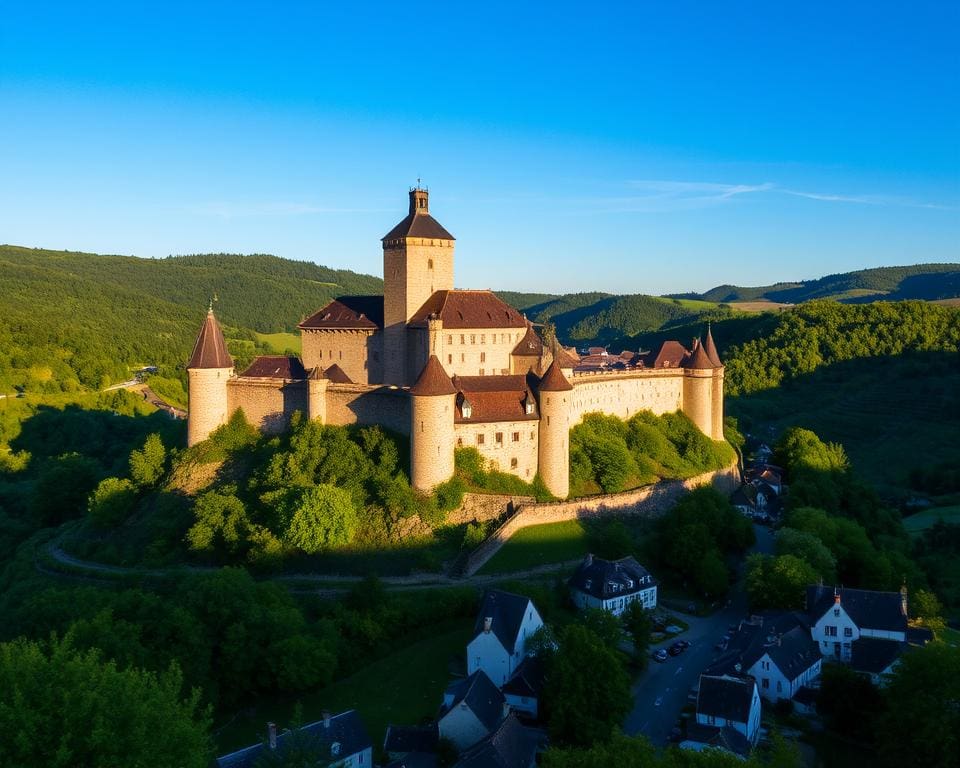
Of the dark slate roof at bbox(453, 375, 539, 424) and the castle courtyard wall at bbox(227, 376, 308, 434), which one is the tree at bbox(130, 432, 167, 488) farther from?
the dark slate roof at bbox(453, 375, 539, 424)

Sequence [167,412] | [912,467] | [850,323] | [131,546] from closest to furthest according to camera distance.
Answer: [131,546] < [912,467] < [167,412] < [850,323]

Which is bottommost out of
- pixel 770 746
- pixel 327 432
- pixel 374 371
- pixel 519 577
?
pixel 770 746

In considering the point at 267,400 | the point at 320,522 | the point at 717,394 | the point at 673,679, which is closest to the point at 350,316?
the point at 267,400

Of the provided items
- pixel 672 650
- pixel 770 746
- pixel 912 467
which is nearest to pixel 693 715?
pixel 770 746

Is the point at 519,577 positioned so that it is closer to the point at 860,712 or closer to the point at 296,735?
the point at 860,712

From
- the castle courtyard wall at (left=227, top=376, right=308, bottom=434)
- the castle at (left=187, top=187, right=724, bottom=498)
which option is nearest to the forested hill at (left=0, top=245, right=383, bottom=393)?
the castle courtyard wall at (left=227, top=376, right=308, bottom=434)
